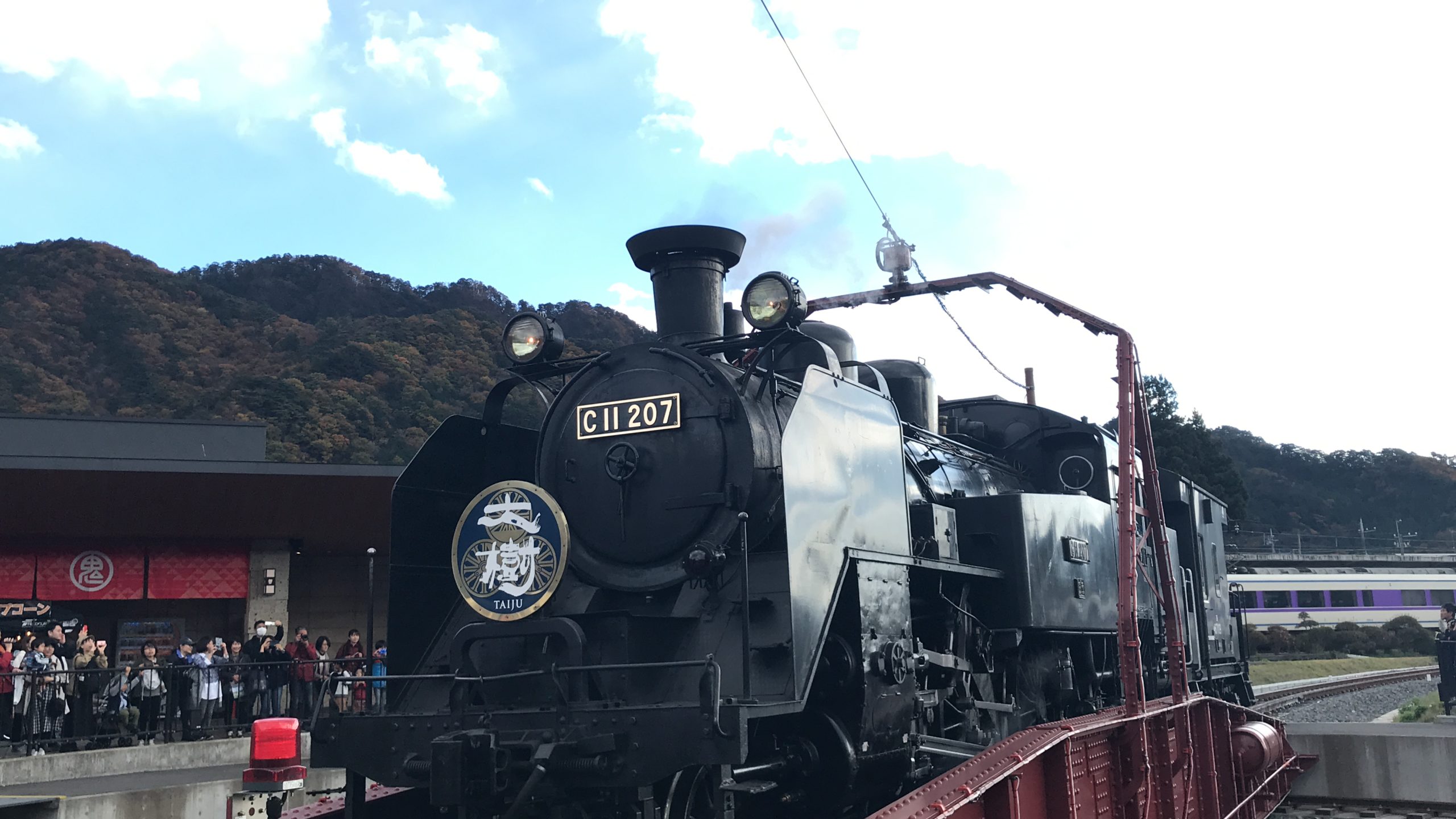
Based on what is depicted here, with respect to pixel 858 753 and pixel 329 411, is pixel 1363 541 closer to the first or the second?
pixel 329 411

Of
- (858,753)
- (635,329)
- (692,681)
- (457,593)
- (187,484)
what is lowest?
(858,753)

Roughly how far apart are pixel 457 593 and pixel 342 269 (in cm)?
5498

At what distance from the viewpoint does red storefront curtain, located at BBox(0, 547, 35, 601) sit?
1606 cm

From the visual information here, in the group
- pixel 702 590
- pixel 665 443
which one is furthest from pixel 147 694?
pixel 702 590

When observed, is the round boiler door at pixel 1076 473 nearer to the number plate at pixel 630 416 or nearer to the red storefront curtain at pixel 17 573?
the number plate at pixel 630 416

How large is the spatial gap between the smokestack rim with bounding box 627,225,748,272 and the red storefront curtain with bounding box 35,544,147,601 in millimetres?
13196

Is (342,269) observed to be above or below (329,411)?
above

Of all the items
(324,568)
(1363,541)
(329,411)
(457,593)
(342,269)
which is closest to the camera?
(457,593)

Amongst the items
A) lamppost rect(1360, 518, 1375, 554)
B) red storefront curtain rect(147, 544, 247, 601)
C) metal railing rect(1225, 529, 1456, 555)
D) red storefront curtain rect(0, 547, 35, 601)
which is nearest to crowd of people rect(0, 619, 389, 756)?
red storefront curtain rect(0, 547, 35, 601)

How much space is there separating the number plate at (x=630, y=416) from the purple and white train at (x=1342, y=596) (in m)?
34.2

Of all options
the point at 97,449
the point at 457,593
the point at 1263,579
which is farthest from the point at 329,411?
the point at 457,593

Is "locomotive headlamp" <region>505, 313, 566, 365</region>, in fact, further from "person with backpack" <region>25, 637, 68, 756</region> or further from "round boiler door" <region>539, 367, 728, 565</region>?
"person with backpack" <region>25, 637, 68, 756</region>

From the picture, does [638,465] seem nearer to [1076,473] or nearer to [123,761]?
[1076,473]

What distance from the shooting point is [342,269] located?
192 ft
